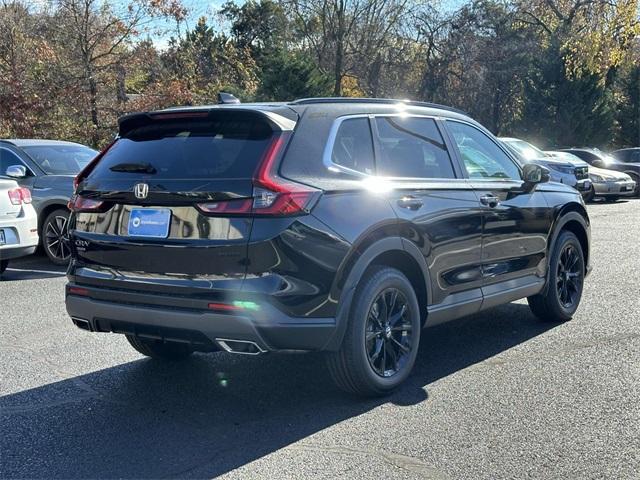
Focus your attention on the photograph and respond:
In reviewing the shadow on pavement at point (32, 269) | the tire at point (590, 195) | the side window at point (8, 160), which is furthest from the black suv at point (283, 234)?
the tire at point (590, 195)

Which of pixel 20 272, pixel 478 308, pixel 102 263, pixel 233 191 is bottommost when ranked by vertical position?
pixel 20 272

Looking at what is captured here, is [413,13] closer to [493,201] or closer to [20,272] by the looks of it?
[20,272]

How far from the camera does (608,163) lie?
23500mm

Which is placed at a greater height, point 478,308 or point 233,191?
point 233,191

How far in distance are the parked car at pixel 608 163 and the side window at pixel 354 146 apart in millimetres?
19230

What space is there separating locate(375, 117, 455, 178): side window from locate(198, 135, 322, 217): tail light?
0.87 m

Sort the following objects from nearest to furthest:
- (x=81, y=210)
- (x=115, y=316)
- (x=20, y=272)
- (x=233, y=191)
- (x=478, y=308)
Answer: (x=233, y=191) < (x=115, y=316) < (x=81, y=210) < (x=478, y=308) < (x=20, y=272)

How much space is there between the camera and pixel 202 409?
4508 millimetres

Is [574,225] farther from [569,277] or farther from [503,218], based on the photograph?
[503,218]

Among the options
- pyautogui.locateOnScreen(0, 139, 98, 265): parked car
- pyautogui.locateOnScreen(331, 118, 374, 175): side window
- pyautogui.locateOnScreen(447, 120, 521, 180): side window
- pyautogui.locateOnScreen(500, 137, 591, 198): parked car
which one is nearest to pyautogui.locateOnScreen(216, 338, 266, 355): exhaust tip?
pyautogui.locateOnScreen(331, 118, 374, 175): side window

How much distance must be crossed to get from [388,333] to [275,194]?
1.29m

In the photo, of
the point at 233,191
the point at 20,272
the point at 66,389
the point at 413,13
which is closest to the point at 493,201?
the point at 233,191

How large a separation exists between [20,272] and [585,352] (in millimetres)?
7069

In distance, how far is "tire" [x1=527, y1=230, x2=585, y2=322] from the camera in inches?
254
